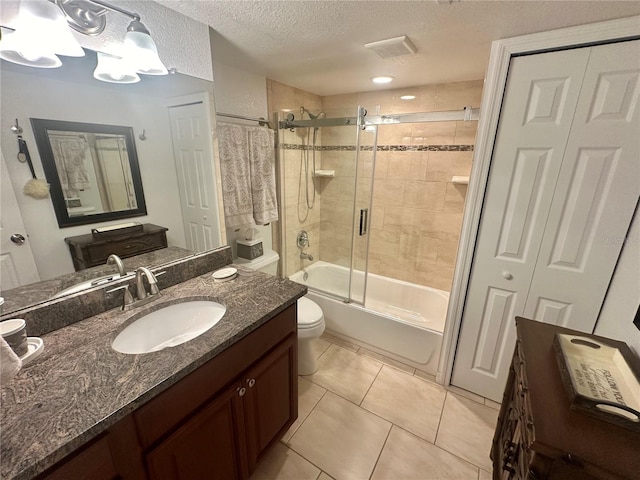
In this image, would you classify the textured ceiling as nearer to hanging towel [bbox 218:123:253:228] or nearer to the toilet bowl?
hanging towel [bbox 218:123:253:228]

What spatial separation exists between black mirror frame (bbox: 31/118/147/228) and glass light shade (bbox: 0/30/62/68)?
18 centimetres

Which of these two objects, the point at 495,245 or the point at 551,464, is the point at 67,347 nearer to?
the point at 551,464

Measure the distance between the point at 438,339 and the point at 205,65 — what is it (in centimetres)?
225

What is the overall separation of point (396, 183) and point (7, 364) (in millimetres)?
2719

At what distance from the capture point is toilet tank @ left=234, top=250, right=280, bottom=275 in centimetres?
225

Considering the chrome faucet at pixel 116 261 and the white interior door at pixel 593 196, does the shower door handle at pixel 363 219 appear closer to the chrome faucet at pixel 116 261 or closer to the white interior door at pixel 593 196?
the white interior door at pixel 593 196

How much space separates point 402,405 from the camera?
1.79 meters

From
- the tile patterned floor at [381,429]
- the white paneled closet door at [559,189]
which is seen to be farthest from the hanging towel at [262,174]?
the white paneled closet door at [559,189]

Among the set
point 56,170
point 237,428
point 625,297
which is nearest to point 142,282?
point 56,170

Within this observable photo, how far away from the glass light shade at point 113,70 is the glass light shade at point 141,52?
0.03 m

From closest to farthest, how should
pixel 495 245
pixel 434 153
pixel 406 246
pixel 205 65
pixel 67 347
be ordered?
pixel 67 347 < pixel 205 65 < pixel 495 245 < pixel 434 153 < pixel 406 246

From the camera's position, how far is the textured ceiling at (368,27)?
1.12 m

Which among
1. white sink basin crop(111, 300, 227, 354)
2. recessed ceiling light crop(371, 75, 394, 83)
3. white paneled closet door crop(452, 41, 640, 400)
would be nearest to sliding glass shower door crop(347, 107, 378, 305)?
recessed ceiling light crop(371, 75, 394, 83)

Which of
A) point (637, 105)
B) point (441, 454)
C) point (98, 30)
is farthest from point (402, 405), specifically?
point (98, 30)
